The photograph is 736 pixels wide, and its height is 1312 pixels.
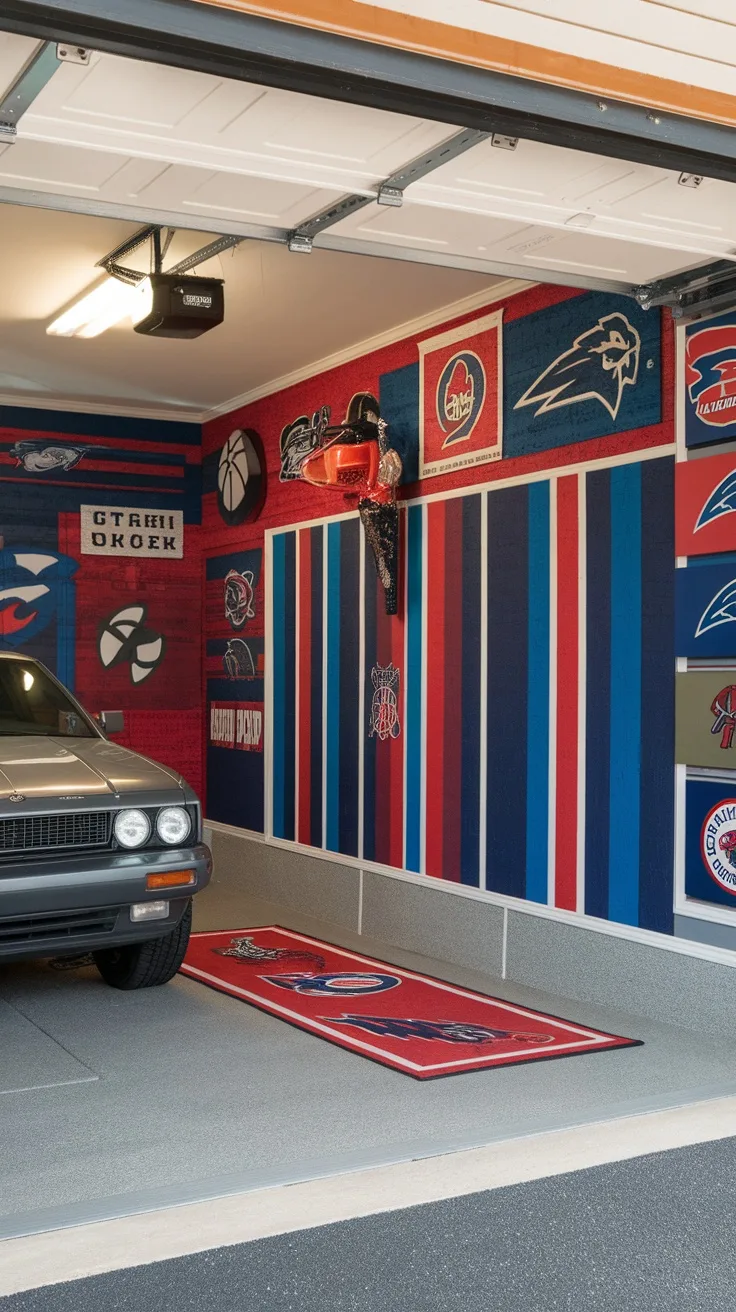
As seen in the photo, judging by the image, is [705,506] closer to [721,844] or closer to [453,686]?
[721,844]

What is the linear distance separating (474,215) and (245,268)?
2.24m

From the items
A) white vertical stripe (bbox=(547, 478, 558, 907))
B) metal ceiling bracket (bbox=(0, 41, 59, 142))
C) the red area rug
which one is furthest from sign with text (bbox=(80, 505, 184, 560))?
metal ceiling bracket (bbox=(0, 41, 59, 142))

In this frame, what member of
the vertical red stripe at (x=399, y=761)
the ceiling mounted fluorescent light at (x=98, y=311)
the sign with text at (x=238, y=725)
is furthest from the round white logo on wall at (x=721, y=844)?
the sign with text at (x=238, y=725)

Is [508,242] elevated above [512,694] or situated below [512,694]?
above

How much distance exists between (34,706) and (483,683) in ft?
7.02

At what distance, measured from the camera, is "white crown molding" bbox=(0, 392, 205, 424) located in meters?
8.61

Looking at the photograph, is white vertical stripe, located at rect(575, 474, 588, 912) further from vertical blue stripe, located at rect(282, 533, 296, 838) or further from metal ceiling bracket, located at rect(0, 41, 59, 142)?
metal ceiling bracket, located at rect(0, 41, 59, 142)

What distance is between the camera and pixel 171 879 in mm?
4902

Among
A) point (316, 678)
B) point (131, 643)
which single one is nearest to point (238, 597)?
point (131, 643)

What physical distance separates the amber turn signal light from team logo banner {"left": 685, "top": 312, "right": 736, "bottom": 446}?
8.60 feet

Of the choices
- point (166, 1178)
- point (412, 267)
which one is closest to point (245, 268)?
point (412, 267)

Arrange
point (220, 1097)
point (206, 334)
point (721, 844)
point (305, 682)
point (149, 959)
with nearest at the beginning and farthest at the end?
point (220, 1097), point (721, 844), point (149, 959), point (206, 334), point (305, 682)

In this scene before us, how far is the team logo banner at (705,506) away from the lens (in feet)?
15.4

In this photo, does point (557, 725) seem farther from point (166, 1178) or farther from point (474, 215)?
point (166, 1178)
